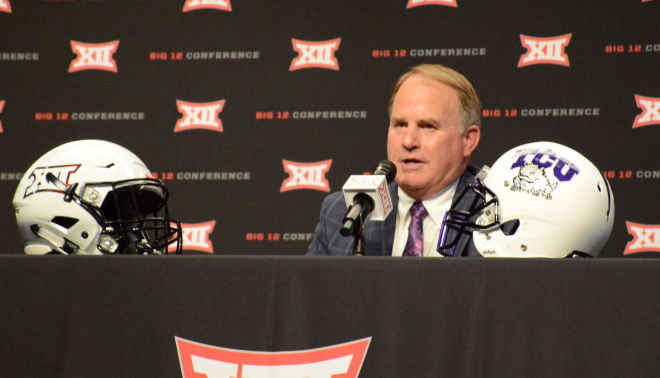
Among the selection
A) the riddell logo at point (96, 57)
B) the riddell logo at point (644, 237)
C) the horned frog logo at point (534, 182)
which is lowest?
the riddell logo at point (644, 237)

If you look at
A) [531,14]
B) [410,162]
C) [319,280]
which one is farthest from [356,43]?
[319,280]

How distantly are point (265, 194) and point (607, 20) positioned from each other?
1.57 meters

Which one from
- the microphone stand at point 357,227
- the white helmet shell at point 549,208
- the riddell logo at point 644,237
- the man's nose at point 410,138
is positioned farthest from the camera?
the riddell logo at point 644,237

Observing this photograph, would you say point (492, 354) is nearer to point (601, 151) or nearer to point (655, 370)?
point (655, 370)

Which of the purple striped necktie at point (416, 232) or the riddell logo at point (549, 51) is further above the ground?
the riddell logo at point (549, 51)

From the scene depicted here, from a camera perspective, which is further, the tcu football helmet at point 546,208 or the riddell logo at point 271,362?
the tcu football helmet at point 546,208

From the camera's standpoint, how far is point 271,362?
1245 millimetres

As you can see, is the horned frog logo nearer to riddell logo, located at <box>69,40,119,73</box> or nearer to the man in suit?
the man in suit

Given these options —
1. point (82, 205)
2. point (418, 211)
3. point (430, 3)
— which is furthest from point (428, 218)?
point (430, 3)

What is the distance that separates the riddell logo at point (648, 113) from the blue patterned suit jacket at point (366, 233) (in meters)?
0.94

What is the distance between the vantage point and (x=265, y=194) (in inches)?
123

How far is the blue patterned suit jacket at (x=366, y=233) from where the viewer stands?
2213 mm

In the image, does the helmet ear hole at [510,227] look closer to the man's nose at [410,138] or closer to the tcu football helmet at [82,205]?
the man's nose at [410,138]

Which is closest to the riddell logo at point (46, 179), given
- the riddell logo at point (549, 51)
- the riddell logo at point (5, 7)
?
the riddell logo at point (5, 7)
